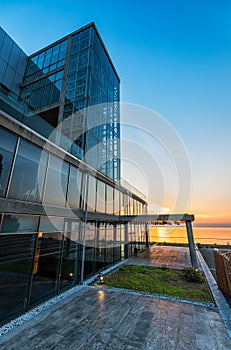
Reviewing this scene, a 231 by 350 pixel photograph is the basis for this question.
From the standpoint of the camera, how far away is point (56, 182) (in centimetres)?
644

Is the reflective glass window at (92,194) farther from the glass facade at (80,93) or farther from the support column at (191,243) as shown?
the support column at (191,243)

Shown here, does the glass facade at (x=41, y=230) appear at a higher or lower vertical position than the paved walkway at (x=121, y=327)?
higher

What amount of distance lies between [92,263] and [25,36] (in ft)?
90.5

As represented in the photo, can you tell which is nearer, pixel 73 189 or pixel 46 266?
pixel 46 266

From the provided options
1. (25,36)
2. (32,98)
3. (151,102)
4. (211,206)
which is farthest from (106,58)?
(211,206)

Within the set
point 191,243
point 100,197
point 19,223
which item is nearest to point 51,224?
point 19,223

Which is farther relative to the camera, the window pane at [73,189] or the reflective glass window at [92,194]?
the reflective glass window at [92,194]

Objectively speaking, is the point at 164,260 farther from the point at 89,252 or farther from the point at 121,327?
the point at 121,327

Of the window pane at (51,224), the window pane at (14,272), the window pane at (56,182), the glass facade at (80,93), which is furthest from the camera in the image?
the glass facade at (80,93)

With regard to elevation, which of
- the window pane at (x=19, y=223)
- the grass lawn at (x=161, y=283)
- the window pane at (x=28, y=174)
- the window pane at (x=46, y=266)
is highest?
the window pane at (x=28, y=174)

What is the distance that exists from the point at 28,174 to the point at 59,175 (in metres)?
1.53

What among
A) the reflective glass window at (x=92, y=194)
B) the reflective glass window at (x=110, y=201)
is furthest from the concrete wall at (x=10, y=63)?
the reflective glass window at (x=110, y=201)

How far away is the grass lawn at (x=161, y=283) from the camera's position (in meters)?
6.06

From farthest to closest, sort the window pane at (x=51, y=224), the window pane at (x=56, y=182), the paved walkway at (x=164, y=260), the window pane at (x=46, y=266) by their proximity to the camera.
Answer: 1. the paved walkway at (x=164, y=260)
2. the window pane at (x=56, y=182)
3. the window pane at (x=51, y=224)
4. the window pane at (x=46, y=266)
